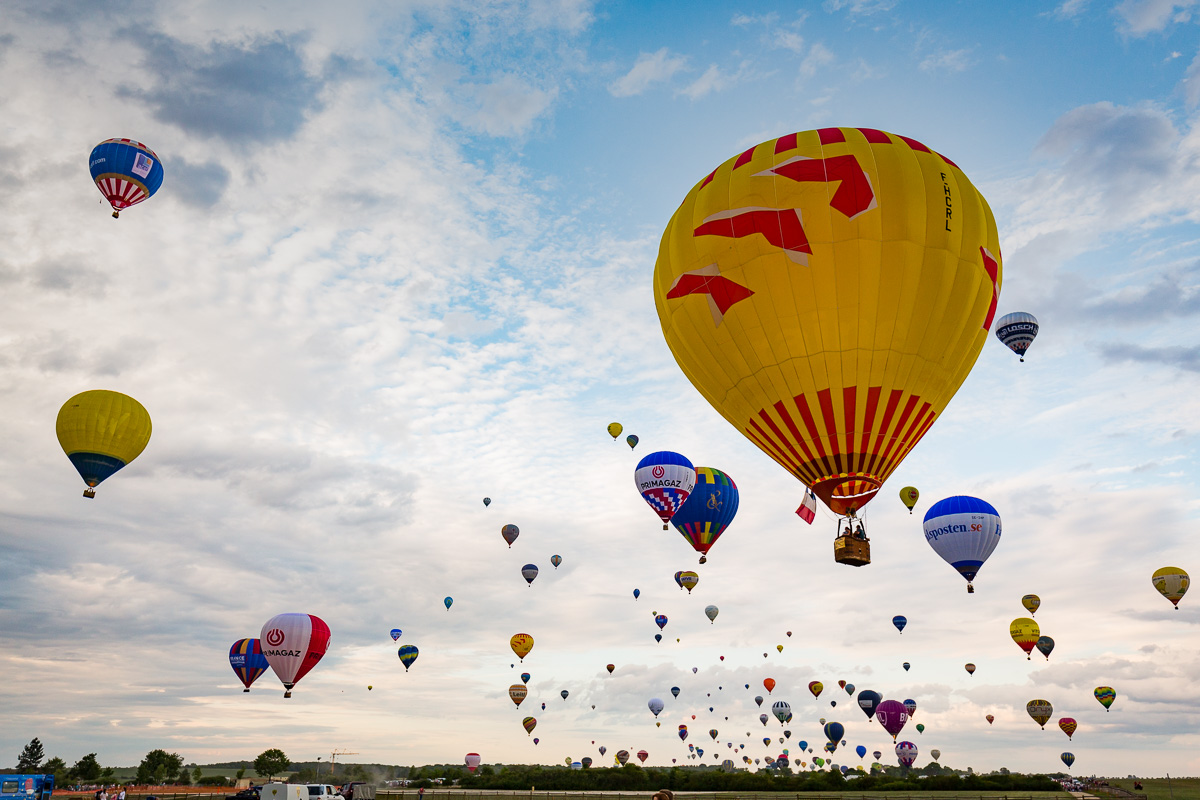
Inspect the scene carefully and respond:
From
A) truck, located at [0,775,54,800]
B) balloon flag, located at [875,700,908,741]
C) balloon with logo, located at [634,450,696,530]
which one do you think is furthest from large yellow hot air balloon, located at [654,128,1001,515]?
balloon flag, located at [875,700,908,741]

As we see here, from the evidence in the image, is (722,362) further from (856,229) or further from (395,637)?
(395,637)

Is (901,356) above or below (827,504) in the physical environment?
above

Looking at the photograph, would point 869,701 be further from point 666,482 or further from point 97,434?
point 97,434

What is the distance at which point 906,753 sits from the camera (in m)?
56.7

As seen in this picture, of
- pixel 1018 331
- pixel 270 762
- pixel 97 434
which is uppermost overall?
pixel 1018 331

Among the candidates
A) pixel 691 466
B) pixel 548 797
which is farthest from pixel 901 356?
pixel 548 797

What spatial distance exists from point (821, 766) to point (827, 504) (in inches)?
3927

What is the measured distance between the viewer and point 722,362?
18.2 m

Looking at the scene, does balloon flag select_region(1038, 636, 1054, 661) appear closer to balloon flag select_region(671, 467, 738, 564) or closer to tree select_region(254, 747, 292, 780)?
balloon flag select_region(671, 467, 738, 564)

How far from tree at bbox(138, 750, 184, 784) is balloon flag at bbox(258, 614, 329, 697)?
72.0 metres

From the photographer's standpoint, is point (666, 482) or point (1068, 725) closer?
point (666, 482)

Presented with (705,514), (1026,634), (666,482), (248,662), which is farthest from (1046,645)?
(248,662)

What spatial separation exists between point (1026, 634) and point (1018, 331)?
63.7 ft

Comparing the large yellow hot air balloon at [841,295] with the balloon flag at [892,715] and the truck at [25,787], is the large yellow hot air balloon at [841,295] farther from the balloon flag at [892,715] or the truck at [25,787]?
the balloon flag at [892,715]
